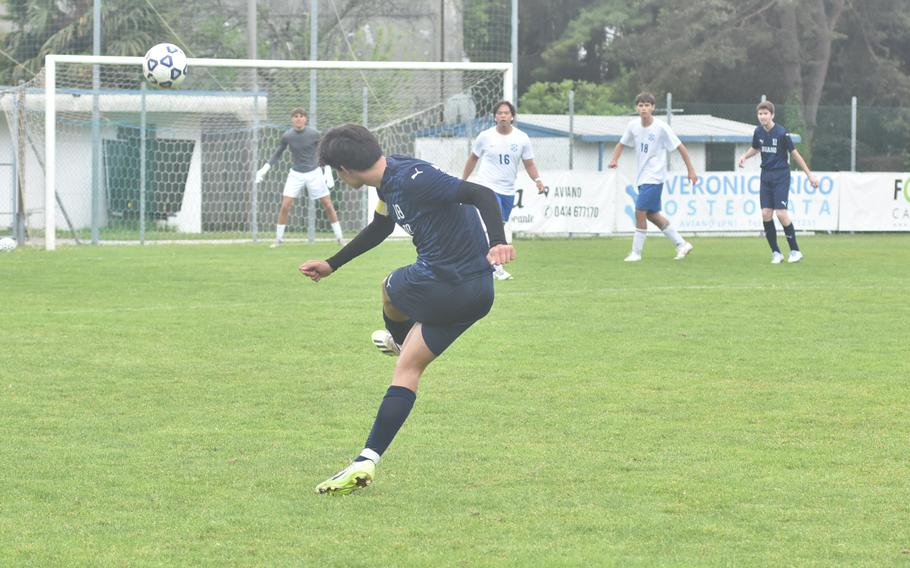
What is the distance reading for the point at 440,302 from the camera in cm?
597

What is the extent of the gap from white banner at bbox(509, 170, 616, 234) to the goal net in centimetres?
149

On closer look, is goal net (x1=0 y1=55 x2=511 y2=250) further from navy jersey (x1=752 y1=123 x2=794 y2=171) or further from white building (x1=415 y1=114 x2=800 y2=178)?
navy jersey (x1=752 y1=123 x2=794 y2=171)

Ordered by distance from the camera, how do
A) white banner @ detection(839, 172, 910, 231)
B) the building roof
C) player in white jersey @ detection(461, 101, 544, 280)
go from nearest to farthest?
1. player in white jersey @ detection(461, 101, 544, 280)
2. white banner @ detection(839, 172, 910, 231)
3. the building roof

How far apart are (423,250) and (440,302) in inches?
9.6

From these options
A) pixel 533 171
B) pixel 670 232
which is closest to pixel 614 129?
pixel 670 232

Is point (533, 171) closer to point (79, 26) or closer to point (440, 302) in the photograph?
point (440, 302)

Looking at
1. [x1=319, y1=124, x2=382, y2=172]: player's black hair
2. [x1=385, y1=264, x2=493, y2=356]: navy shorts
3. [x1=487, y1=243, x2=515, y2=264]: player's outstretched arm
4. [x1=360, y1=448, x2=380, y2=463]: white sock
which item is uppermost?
[x1=319, y1=124, x2=382, y2=172]: player's black hair

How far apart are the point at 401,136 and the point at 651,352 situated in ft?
59.2

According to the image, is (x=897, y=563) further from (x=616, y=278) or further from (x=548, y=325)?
(x=616, y=278)

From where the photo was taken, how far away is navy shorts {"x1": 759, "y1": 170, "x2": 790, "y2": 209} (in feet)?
59.8

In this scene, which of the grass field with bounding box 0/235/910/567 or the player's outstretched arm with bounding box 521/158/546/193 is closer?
the grass field with bounding box 0/235/910/567

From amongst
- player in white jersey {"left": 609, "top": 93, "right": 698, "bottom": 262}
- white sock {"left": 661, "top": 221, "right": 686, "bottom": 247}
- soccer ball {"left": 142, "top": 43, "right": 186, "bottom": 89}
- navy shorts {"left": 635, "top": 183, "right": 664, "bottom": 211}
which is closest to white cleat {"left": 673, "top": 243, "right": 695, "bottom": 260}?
white sock {"left": 661, "top": 221, "right": 686, "bottom": 247}

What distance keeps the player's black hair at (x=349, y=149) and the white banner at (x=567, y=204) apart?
63.5ft

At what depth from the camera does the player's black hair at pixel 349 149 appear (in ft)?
18.9
